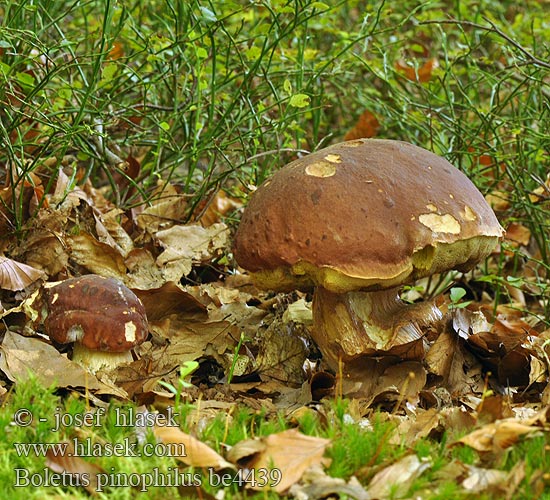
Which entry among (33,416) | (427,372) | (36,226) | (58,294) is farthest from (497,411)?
(36,226)

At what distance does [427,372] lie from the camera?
278 cm

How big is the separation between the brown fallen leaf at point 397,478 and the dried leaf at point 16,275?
6.14ft

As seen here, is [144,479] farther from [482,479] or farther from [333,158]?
[333,158]

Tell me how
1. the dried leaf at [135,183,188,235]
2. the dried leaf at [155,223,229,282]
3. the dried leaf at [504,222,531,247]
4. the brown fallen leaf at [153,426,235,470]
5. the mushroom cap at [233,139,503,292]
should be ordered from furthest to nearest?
the dried leaf at [504,222,531,247]
the dried leaf at [135,183,188,235]
the dried leaf at [155,223,229,282]
the mushroom cap at [233,139,503,292]
the brown fallen leaf at [153,426,235,470]

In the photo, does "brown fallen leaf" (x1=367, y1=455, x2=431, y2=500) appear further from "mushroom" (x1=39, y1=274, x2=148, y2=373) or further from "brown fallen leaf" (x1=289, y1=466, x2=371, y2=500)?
"mushroom" (x1=39, y1=274, x2=148, y2=373)

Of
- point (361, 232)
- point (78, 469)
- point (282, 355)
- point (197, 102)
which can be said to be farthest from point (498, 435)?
point (197, 102)

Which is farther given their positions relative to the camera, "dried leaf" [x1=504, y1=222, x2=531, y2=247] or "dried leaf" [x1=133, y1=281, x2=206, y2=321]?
"dried leaf" [x1=504, y1=222, x2=531, y2=247]

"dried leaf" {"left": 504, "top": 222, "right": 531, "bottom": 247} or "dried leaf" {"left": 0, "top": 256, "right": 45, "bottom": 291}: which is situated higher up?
"dried leaf" {"left": 0, "top": 256, "right": 45, "bottom": 291}

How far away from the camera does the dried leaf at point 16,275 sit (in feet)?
9.73

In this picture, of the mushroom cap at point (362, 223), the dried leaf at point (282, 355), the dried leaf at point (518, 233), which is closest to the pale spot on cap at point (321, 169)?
the mushroom cap at point (362, 223)

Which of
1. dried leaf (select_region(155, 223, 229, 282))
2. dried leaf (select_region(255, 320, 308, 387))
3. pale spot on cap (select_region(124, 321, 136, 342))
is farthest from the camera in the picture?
dried leaf (select_region(155, 223, 229, 282))

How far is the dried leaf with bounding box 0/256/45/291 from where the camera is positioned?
2.96m

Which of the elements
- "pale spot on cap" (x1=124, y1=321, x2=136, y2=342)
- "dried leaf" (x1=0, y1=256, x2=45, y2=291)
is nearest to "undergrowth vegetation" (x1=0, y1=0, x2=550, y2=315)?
"dried leaf" (x1=0, y1=256, x2=45, y2=291)

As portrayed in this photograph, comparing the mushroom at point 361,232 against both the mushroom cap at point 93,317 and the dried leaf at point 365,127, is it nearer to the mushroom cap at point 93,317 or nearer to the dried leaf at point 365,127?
the mushroom cap at point 93,317
